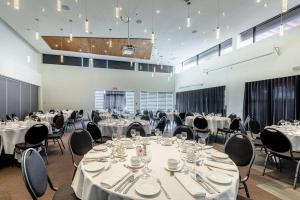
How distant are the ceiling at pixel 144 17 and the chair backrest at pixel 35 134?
13.7 feet

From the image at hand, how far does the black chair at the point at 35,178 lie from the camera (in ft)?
5.46

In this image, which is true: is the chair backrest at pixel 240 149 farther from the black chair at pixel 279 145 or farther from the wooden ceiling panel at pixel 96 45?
the wooden ceiling panel at pixel 96 45

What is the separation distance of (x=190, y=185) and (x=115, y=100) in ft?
45.3

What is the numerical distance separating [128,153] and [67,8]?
20.3 feet

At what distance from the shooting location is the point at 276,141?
3.68 meters

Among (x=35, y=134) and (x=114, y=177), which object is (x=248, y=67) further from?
(x=114, y=177)

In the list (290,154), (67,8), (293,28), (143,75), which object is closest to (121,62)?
(143,75)

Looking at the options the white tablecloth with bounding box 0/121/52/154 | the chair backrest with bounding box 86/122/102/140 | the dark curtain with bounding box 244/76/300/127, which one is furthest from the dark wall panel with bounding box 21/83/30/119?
the dark curtain with bounding box 244/76/300/127

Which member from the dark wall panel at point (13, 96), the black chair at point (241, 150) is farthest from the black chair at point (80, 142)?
the dark wall panel at point (13, 96)

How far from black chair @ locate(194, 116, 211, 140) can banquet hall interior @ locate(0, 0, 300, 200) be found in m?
0.05

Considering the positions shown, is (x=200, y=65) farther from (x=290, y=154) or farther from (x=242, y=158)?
(x=242, y=158)

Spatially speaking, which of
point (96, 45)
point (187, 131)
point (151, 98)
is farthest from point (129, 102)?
point (187, 131)

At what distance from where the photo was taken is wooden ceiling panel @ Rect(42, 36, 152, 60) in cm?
982

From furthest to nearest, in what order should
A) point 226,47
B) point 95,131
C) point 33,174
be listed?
point 226,47
point 95,131
point 33,174
